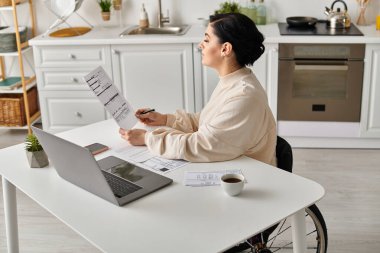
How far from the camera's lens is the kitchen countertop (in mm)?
3846

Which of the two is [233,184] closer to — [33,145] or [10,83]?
[33,145]

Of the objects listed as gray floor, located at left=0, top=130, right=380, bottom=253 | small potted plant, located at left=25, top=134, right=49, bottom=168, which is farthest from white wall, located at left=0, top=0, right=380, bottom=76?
small potted plant, located at left=25, top=134, right=49, bottom=168

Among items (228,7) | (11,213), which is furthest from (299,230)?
(228,7)

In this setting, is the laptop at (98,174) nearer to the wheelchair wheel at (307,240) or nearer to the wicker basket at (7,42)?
the wheelchair wheel at (307,240)

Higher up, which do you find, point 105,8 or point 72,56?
point 105,8

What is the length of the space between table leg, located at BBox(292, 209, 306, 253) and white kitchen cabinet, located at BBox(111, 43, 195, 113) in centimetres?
239

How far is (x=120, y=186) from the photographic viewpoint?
189 cm

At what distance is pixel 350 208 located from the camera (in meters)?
3.23

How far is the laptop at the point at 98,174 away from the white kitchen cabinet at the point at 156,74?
2.13 meters

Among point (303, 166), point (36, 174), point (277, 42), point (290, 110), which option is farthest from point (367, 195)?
point (36, 174)

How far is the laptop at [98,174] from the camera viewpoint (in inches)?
69.4

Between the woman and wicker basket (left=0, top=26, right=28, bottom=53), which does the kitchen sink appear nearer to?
wicker basket (left=0, top=26, right=28, bottom=53)

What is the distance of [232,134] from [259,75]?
2.06 meters

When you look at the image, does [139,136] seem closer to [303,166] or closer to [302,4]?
[303,166]
